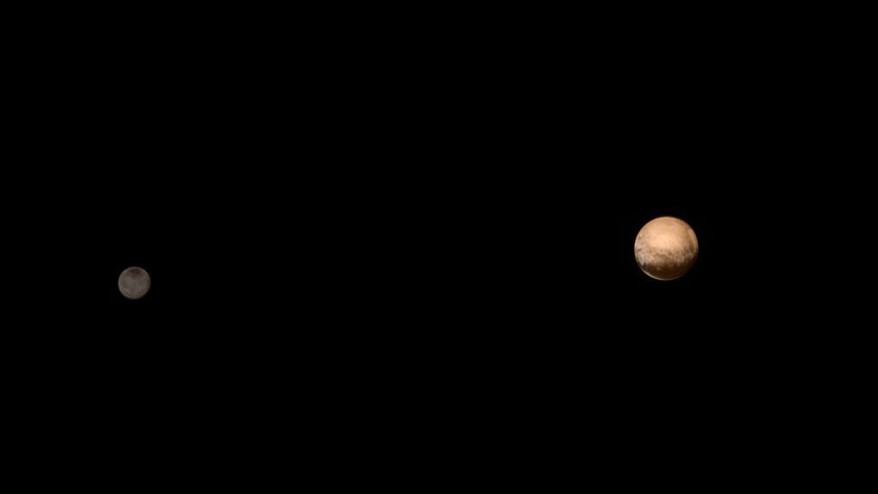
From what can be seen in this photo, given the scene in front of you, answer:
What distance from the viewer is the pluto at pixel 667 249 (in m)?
2.46

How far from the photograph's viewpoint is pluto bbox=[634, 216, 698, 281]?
2.46m

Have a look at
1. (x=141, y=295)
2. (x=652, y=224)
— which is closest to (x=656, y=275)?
(x=652, y=224)

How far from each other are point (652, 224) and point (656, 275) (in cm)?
22

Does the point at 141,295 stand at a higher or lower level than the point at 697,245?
lower

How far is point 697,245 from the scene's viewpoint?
2.60 meters

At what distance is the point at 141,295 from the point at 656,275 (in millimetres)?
2416

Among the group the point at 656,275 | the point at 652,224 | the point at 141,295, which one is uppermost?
the point at 652,224

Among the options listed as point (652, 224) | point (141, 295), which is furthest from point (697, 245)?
point (141, 295)

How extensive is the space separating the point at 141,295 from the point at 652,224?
2.42m

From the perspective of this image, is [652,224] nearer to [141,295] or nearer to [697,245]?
[697,245]

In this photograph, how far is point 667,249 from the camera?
2.46 m

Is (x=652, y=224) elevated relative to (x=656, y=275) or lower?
elevated

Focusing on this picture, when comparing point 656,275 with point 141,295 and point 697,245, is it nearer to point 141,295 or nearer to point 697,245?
point 697,245

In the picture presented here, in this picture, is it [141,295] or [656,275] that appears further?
[141,295]
